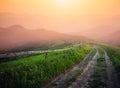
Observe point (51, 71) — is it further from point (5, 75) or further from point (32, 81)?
point (5, 75)

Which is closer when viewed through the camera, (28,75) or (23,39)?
(28,75)

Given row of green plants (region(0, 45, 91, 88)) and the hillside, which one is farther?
the hillside

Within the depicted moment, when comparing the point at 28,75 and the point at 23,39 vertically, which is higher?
the point at 23,39

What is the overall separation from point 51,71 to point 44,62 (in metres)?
1.17

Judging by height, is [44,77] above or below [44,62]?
below

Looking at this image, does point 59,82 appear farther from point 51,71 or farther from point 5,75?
point 5,75

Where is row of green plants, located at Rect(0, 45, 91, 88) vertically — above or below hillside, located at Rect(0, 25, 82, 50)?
below

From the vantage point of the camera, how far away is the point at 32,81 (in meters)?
13.7

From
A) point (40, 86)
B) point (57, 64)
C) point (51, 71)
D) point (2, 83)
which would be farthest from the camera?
point (57, 64)

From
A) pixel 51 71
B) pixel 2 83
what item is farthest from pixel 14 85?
pixel 51 71

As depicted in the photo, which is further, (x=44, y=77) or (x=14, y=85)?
(x=44, y=77)

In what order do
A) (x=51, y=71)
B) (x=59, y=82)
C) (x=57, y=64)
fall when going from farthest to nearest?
1. (x=57, y=64)
2. (x=51, y=71)
3. (x=59, y=82)

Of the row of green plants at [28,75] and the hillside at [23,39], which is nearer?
the row of green plants at [28,75]

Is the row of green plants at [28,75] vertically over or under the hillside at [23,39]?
under
